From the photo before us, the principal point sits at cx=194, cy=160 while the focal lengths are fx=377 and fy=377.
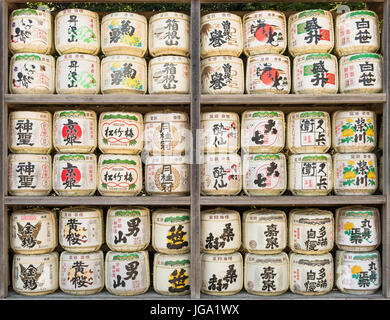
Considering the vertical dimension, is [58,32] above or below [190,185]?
above

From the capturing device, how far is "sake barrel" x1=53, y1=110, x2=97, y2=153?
2240mm

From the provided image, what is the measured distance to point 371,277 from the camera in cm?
226

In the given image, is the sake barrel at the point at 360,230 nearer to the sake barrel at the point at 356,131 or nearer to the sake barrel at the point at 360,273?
the sake barrel at the point at 360,273

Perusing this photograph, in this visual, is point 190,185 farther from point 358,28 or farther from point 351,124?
point 358,28

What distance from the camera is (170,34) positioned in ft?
7.41

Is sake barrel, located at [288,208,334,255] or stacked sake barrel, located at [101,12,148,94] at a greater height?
stacked sake barrel, located at [101,12,148,94]

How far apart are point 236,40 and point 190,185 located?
918mm

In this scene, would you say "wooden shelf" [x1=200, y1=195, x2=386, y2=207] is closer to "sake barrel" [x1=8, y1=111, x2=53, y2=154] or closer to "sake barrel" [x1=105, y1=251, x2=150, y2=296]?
"sake barrel" [x1=105, y1=251, x2=150, y2=296]

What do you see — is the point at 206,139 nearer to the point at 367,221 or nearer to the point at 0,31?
the point at 367,221

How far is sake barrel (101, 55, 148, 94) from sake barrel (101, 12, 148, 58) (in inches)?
2.1

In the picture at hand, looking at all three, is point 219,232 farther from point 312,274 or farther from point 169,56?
point 169,56

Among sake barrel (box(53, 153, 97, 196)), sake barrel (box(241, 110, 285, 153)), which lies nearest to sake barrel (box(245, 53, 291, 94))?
sake barrel (box(241, 110, 285, 153))
